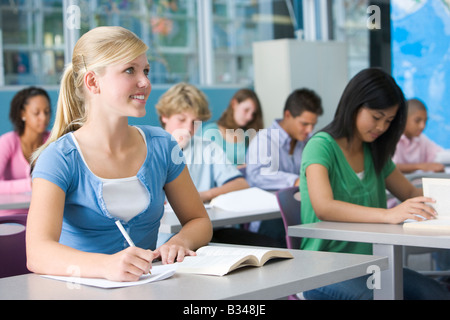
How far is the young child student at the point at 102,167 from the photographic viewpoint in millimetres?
1785

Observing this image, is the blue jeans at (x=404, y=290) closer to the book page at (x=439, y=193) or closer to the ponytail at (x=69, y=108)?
the book page at (x=439, y=193)

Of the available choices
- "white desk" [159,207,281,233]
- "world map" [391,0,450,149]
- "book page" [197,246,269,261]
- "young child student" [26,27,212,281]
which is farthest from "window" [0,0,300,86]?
"book page" [197,246,269,261]

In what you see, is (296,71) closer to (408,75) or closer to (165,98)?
(408,75)

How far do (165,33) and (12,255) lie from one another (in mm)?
5348

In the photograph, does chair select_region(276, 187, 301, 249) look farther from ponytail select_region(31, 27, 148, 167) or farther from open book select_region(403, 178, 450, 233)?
ponytail select_region(31, 27, 148, 167)

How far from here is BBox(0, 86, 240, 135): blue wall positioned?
18.7 feet

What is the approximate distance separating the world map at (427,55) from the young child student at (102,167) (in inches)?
202

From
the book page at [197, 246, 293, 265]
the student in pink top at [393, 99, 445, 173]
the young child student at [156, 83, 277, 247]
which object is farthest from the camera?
the student in pink top at [393, 99, 445, 173]

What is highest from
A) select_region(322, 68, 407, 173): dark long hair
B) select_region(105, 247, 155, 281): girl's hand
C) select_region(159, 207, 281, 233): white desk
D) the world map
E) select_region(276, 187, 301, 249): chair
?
the world map

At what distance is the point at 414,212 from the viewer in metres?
2.39

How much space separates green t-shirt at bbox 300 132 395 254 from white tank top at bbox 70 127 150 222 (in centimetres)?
93

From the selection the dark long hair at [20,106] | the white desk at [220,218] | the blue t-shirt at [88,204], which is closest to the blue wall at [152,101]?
the dark long hair at [20,106]

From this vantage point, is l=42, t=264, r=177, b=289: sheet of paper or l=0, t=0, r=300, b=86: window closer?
l=42, t=264, r=177, b=289: sheet of paper
